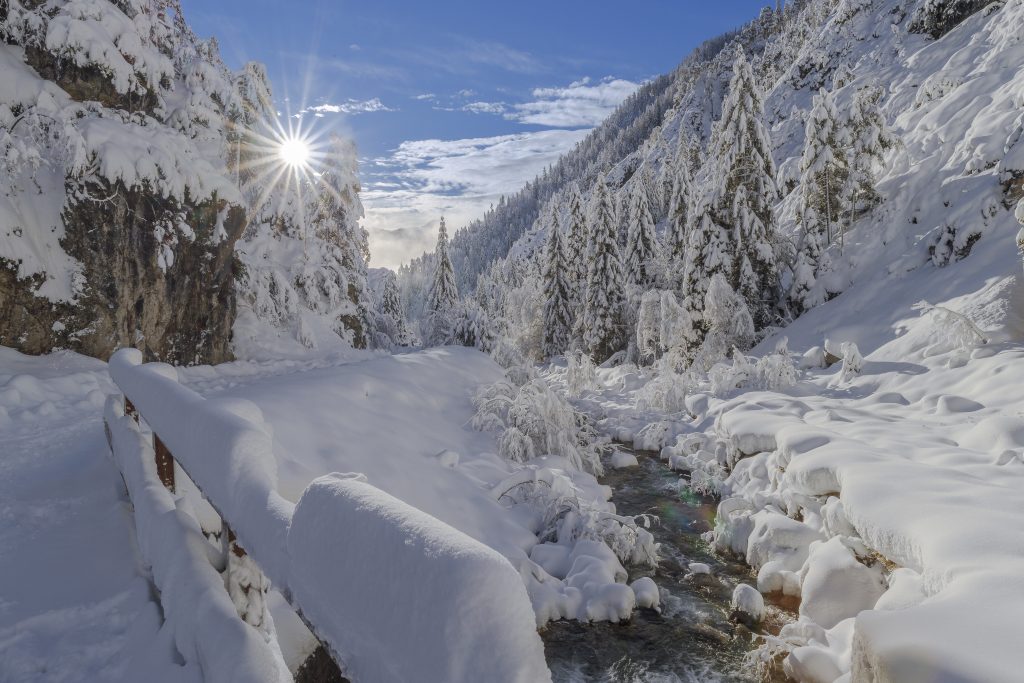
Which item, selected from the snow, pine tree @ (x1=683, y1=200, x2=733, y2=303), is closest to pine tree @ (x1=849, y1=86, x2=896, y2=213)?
pine tree @ (x1=683, y1=200, x2=733, y2=303)

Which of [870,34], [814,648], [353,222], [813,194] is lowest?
[814,648]

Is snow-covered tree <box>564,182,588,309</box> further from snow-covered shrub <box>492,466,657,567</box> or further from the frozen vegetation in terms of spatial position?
snow-covered shrub <box>492,466,657,567</box>

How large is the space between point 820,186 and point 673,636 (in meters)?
20.5

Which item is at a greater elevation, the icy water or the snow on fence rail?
the snow on fence rail

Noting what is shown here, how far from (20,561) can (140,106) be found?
488 inches

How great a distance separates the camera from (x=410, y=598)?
46.4 inches

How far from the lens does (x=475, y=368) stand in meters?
14.2

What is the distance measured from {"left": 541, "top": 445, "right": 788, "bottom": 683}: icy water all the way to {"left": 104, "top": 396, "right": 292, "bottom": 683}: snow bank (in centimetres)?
422

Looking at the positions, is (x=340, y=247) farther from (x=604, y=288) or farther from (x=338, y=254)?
(x=604, y=288)

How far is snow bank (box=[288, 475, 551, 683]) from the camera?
3.56ft

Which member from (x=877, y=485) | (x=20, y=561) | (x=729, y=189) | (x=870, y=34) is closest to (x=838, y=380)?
(x=877, y=485)

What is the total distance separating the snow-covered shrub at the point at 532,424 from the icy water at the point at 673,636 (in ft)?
10.4

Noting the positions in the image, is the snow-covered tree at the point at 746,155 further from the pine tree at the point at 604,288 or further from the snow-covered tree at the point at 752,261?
the pine tree at the point at 604,288

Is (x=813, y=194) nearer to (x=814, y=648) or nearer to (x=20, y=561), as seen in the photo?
(x=814, y=648)
